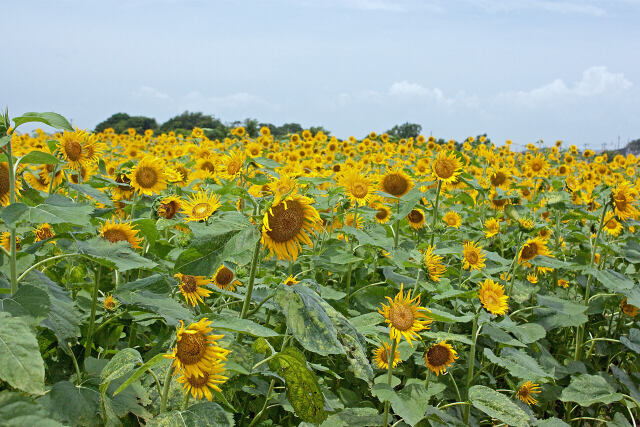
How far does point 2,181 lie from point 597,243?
154 inches

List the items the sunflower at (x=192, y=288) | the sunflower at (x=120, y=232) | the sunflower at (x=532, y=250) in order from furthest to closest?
the sunflower at (x=532, y=250) < the sunflower at (x=120, y=232) < the sunflower at (x=192, y=288)

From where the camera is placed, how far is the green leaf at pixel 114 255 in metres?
1.64

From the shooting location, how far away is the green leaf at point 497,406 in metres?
2.21

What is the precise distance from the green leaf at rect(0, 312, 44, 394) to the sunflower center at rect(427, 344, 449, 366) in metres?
1.83

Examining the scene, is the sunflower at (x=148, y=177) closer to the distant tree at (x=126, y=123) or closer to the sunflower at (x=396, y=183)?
the sunflower at (x=396, y=183)

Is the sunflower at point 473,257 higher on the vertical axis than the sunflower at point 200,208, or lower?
lower

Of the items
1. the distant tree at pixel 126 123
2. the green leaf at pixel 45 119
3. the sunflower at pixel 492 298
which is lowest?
the distant tree at pixel 126 123

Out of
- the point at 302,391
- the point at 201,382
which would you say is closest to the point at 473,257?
the point at 302,391

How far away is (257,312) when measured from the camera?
2604mm

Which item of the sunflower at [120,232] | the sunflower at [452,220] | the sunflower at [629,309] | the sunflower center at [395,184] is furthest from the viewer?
the sunflower at [452,220]

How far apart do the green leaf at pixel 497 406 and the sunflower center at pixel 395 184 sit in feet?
6.24

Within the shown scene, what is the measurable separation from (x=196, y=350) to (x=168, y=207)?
136 cm

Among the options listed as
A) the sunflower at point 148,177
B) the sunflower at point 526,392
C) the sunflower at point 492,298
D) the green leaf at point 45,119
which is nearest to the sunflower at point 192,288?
the green leaf at point 45,119

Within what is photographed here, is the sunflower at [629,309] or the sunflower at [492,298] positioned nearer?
the sunflower at [492,298]
